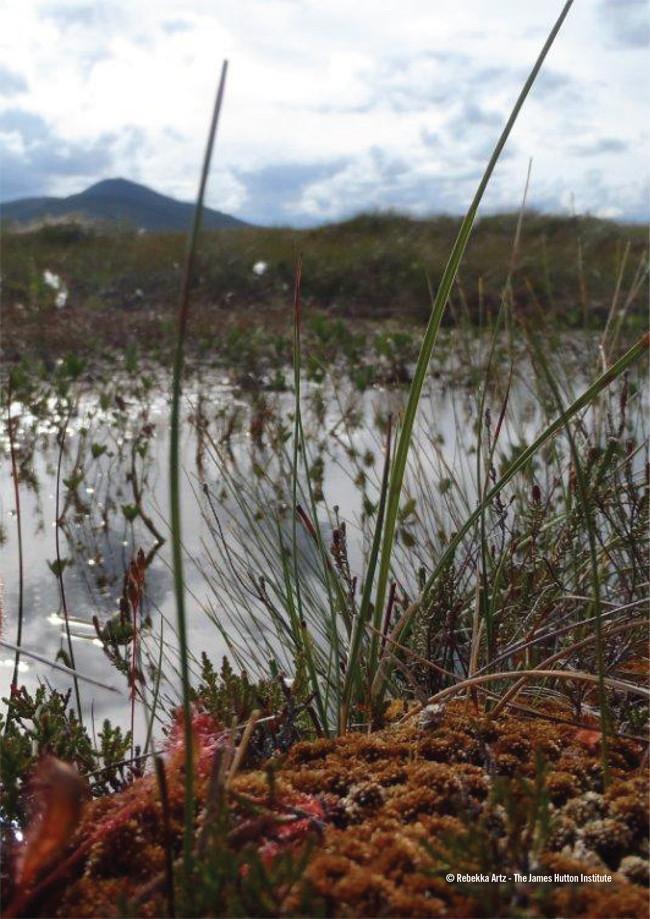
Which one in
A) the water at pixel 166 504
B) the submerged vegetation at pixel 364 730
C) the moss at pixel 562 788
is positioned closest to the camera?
the submerged vegetation at pixel 364 730

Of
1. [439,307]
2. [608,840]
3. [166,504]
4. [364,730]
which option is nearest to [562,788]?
[608,840]

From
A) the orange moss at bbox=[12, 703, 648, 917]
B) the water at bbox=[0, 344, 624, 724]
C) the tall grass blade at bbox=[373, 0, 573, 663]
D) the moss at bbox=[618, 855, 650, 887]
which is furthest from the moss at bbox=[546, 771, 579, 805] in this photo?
the water at bbox=[0, 344, 624, 724]

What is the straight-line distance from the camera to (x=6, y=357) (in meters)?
6.13

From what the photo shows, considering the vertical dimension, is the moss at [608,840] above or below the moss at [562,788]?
below

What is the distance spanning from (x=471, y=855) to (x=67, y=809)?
1.04 feet

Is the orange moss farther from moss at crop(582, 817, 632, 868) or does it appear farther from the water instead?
the water

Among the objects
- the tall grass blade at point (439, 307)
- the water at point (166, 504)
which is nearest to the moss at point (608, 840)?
the tall grass blade at point (439, 307)

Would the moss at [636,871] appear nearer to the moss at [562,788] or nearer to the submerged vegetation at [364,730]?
the submerged vegetation at [364,730]

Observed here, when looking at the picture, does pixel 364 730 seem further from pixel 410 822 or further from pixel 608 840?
pixel 608 840

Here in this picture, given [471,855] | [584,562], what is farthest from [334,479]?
[471,855]

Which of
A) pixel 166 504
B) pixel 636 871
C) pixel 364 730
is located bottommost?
pixel 636 871

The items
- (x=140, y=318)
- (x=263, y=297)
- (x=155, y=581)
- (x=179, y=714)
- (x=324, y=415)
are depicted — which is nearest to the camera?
(x=179, y=714)

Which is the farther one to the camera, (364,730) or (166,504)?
(166,504)

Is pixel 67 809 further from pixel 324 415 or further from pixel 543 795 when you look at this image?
pixel 324 415
